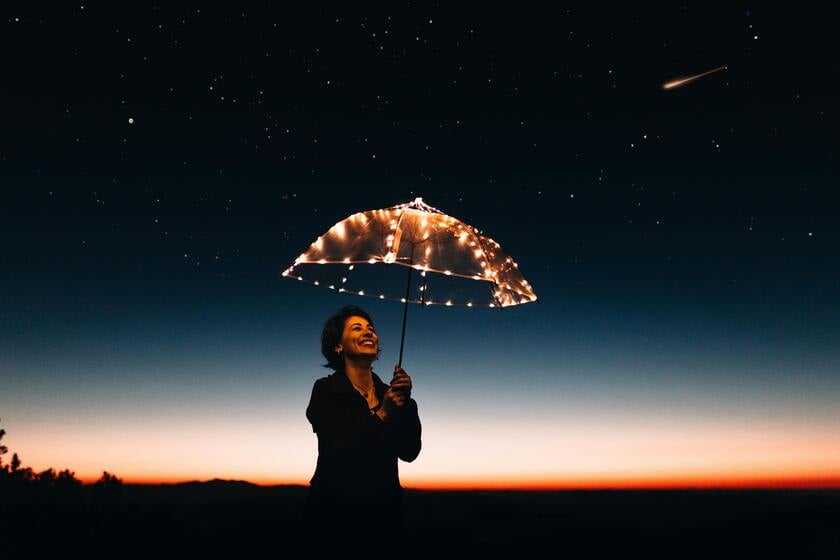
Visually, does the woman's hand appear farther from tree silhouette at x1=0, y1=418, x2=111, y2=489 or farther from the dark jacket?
tree silhouette at x1=0, y1=418, x2=111, y2=489

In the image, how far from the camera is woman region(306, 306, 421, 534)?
3.92 metres

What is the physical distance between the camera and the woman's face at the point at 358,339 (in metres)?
4.48

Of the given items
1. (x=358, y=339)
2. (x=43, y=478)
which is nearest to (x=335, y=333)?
(x=358, y=339)

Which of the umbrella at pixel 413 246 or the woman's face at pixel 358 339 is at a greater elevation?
the umbrella at pixel 413 246

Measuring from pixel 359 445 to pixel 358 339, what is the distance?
2.77 feet

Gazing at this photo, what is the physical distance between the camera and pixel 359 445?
13.2ft

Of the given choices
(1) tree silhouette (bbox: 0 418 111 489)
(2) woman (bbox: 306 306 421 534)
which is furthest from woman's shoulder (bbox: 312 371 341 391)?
(1) tree silhouette (bbox: 0 418 111 489)

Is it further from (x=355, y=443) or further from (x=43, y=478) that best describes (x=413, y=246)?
(x=43, y=478)

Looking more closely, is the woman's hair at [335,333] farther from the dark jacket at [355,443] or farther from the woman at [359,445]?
the dark jacket at [355,443]

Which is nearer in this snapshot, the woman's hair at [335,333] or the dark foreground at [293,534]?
the woman's hair at [335,333]

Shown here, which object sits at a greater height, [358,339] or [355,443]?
[358,339]

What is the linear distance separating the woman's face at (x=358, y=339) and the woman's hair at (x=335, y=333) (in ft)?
0.16

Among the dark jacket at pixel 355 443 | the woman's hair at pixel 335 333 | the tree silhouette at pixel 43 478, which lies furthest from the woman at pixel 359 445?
the tree silhouette at pixel 43 478

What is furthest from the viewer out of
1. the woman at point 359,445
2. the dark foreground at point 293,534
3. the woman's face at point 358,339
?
the dark foreground at point 293,534
